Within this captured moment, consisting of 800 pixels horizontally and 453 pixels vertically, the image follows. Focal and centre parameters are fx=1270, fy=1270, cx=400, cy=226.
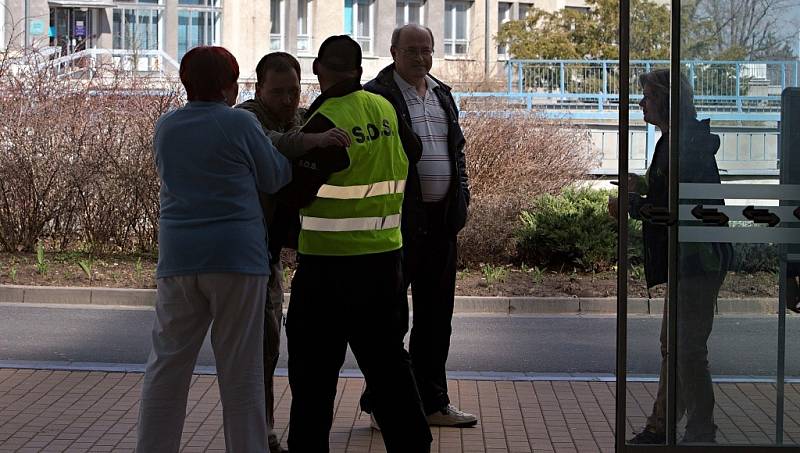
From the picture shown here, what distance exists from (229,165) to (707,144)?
1.99 metres

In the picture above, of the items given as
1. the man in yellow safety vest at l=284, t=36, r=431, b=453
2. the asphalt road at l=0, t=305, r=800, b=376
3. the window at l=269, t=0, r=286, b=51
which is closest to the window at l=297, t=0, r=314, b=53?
the window at l=269, t=0, r=286, b=51

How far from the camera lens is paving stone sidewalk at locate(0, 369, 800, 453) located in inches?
213

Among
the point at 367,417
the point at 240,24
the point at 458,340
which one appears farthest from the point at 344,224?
the point at 240,24

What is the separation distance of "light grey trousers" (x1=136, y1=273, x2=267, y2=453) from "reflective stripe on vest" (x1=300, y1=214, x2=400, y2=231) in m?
0.31

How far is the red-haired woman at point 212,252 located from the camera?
5.05 metres

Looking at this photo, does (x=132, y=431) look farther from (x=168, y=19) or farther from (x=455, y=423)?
(x=168, y=19)

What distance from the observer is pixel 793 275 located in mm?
5406

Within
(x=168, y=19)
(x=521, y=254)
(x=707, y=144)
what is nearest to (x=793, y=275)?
(x=707, y=144)

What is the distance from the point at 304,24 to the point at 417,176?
4792 cm

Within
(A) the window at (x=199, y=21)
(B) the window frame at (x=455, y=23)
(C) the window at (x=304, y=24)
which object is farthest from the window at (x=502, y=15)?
(A) the window at (x=199, y=21)

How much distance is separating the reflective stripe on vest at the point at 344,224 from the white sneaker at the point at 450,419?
1.85 m

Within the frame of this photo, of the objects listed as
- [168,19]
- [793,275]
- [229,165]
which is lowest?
[793,275]

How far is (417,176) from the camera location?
647 cm

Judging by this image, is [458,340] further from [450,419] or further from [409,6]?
[409,6]
